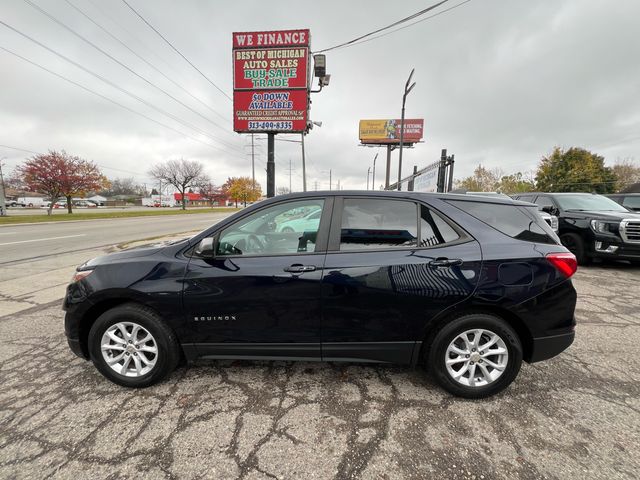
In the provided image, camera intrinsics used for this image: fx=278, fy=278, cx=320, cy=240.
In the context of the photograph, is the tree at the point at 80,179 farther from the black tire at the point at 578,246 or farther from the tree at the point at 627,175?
the tree at the point at 627,175

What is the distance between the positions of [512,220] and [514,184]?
56.8 meters

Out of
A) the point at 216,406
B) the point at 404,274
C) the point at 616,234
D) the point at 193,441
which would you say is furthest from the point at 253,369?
the point at 616,234

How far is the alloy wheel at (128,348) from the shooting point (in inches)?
90.3

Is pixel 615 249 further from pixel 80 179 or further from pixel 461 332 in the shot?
pixel 80 179

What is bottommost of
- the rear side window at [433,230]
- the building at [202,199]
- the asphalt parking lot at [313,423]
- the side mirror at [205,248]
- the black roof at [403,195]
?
the asphalt parking lot at [313,423]

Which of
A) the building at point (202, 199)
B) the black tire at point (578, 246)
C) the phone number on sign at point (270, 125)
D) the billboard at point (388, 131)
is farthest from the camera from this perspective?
the building at point (202, 199)

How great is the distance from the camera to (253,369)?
8.45 feet

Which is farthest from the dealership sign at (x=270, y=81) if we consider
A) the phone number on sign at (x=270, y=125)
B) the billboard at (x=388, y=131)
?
the billboard at (x=388, y=131)

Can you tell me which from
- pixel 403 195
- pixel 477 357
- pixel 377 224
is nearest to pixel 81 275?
pixel 377 224

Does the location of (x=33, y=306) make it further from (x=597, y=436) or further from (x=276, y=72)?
(x=276, y=72)

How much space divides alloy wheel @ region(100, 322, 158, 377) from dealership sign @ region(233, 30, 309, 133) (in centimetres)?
1062

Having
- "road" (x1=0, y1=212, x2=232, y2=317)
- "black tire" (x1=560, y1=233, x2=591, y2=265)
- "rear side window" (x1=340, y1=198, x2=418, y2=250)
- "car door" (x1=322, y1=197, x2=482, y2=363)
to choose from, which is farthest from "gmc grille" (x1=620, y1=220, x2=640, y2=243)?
"road" (x1=0, y1=212, x2=232, y2=317)

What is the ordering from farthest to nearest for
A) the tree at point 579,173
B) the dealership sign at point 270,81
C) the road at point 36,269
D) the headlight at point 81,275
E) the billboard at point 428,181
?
the tree at point 579,173 < the dealership sign at point 270,81 < the billboard at point 428,181 < the road at point 36,269 < the headlight at point 81,275

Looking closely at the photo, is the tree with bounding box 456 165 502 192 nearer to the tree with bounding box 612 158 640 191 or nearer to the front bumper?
the tree with bounding box 612 158 640 191
